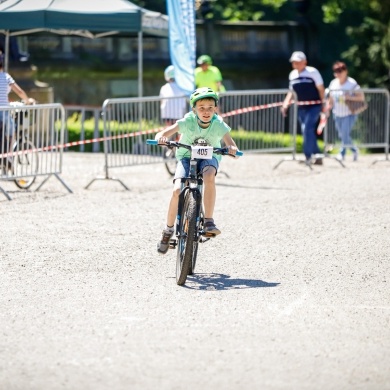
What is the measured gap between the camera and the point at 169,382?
21.4ft

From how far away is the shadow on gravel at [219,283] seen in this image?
375 inches

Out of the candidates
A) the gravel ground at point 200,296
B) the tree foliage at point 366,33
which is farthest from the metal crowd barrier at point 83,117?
the tree foliage at point 366,33

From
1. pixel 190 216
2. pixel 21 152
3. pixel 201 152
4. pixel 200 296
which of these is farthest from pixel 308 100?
pixel 200 296

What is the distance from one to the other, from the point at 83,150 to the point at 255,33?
64.3 ft

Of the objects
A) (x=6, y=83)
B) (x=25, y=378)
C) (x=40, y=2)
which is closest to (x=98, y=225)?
(x=6, y=83)

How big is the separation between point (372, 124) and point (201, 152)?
14.0 metres

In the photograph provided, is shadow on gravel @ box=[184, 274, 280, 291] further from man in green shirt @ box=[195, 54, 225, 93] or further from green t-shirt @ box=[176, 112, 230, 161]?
man in green shirt @ box=[195, 54, 225, 93]

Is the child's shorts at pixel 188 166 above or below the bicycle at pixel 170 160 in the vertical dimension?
above

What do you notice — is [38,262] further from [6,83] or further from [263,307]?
[6,83]

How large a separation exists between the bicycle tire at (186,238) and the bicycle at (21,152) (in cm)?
650

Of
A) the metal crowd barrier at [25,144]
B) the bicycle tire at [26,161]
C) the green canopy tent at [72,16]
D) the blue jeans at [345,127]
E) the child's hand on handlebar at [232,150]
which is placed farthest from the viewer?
the green canopy tent at [72,16]

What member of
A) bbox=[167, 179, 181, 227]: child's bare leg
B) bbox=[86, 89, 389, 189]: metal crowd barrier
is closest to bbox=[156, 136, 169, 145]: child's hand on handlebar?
bbox=[167, 179, 181, 227]: child's bare leg

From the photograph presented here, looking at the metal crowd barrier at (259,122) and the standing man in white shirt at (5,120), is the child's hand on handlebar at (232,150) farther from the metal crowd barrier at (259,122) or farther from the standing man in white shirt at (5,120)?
the metal crowd barrier at (259,122)

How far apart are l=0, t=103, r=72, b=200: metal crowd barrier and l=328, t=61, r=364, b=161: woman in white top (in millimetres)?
5765
